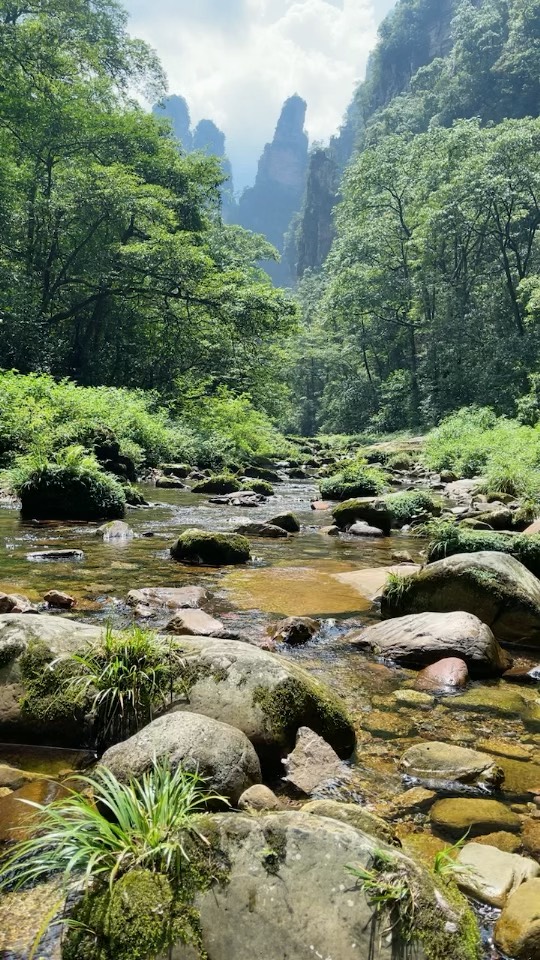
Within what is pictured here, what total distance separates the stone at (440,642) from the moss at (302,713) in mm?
1609

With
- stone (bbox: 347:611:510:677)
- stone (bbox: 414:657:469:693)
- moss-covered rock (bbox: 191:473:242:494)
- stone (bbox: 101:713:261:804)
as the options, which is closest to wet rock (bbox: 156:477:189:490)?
moss-covered rock (bbox: 191:473:242:494)

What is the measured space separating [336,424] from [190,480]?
1302 inches

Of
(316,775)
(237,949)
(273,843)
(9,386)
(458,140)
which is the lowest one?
(316,775)

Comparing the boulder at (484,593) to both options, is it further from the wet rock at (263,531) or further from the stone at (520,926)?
the wet rock at (263,531)

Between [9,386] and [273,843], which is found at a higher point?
[9,386]

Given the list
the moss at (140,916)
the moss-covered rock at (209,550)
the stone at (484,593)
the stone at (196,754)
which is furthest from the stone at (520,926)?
the moss-covered rock at (209,550)

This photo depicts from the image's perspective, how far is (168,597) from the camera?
6758 mm

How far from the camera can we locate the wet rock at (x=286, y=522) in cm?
1189

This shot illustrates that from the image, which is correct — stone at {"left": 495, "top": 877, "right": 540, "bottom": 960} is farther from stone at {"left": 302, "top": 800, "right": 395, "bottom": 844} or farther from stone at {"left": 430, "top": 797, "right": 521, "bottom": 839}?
stone at {"left": 430, "top": 797, "right": 521, "bottom": 839}

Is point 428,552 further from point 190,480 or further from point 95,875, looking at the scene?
point 190,480

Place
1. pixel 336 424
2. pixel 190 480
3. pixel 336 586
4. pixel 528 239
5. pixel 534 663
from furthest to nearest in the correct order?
pixel 336 424 → pixel 528 239 → pixel 190 480 → pixel 336 586 → pixel 534 663

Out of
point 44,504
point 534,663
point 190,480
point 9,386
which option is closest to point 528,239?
point 190,480

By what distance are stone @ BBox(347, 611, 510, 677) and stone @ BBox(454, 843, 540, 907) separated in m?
2.52

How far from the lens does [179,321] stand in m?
30.9
